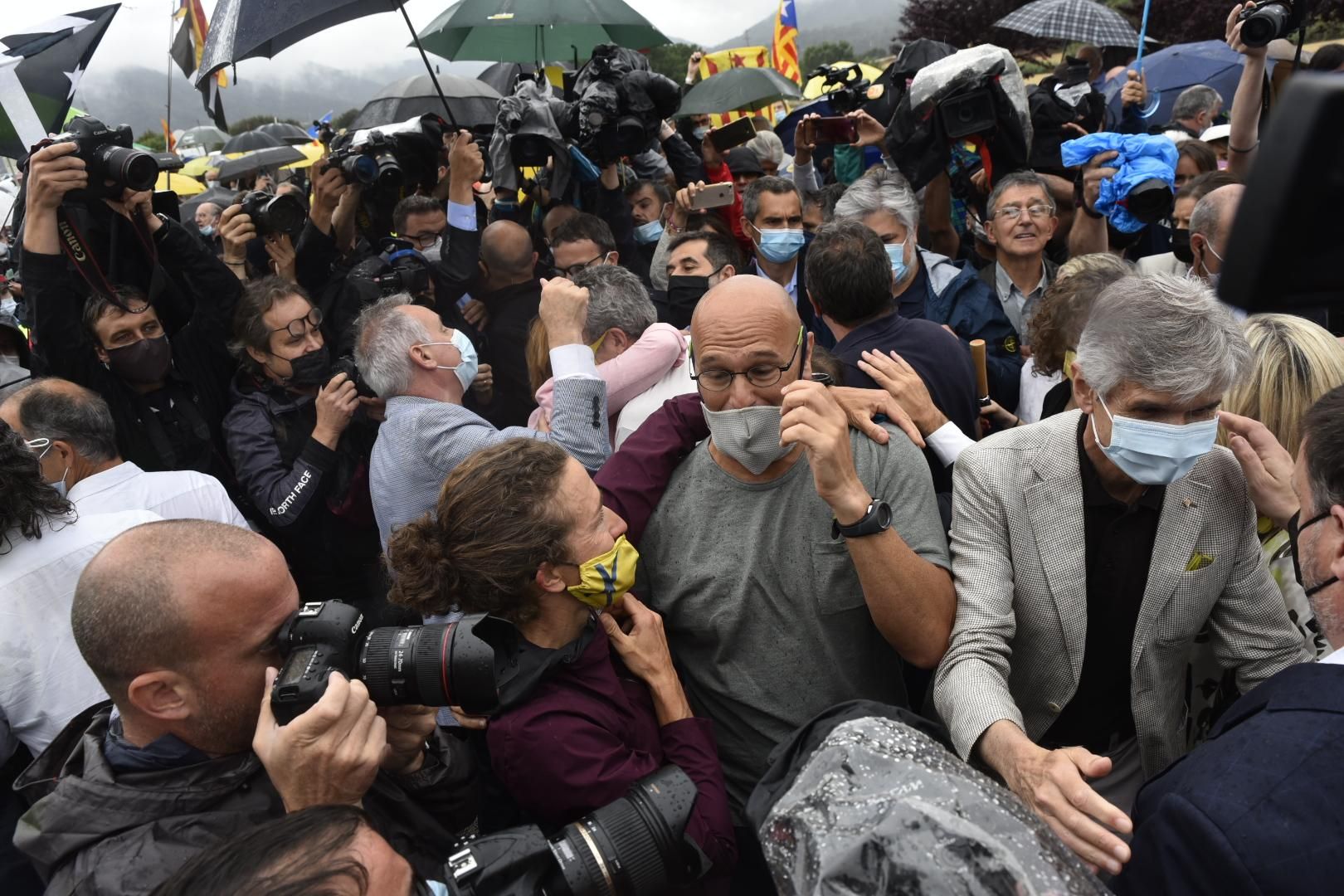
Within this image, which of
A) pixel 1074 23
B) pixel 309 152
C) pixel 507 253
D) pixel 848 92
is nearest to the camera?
pixel 507 253

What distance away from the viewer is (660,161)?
6.43 metres

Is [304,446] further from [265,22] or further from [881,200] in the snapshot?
[881,200]

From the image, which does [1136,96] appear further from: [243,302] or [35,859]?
[35,859]

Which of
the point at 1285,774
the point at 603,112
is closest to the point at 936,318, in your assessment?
the point at 603,112

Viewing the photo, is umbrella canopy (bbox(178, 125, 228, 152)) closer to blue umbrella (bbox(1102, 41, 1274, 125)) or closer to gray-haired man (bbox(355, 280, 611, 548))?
blue umbrella (bbox(1102, 41, 1274, 125))

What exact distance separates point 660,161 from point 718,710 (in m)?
4.84

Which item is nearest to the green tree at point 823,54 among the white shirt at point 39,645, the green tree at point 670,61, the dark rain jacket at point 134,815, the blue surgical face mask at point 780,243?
the green tree at point 670,61

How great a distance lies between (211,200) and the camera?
1130cm

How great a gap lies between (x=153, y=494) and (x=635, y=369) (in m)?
1.66

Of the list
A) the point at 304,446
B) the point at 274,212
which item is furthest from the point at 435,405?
the point at 274,212

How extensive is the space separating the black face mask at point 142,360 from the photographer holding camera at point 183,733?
7.38 ft

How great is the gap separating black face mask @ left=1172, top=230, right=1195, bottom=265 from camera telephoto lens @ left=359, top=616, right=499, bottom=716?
3937 mm

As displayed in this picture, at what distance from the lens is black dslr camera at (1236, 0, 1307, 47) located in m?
4.59

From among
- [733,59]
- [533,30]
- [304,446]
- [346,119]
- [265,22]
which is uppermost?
[265,22]
